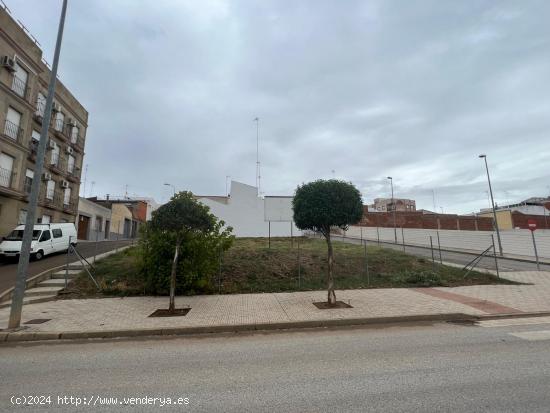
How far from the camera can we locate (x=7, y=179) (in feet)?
74.7

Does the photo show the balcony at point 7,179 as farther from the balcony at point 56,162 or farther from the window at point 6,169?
the balcony at point 56,162

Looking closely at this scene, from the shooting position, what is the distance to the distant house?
34.2 metres

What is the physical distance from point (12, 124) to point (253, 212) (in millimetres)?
20798

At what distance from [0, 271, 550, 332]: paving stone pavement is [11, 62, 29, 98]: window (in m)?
20.7

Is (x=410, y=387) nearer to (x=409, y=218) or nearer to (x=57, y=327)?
(x=57, y=327)

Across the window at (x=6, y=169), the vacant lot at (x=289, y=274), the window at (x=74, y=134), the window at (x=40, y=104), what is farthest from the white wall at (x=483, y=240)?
the window at (x=74, y=134)

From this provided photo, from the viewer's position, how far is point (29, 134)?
986 inches

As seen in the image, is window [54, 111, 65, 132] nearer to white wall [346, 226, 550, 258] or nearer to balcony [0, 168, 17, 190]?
balcony [0, 168, 17, 190]

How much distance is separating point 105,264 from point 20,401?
11440mm

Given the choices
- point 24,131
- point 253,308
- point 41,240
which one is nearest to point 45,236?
point 41,240

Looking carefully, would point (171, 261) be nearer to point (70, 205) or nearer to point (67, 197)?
point (67, 197)

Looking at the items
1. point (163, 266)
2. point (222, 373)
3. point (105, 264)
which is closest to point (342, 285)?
point (163, 266)

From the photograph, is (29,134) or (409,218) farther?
(409,218)

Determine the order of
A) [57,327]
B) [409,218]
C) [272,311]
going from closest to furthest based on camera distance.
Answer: [57,327]
[272,311]
[409,218]
